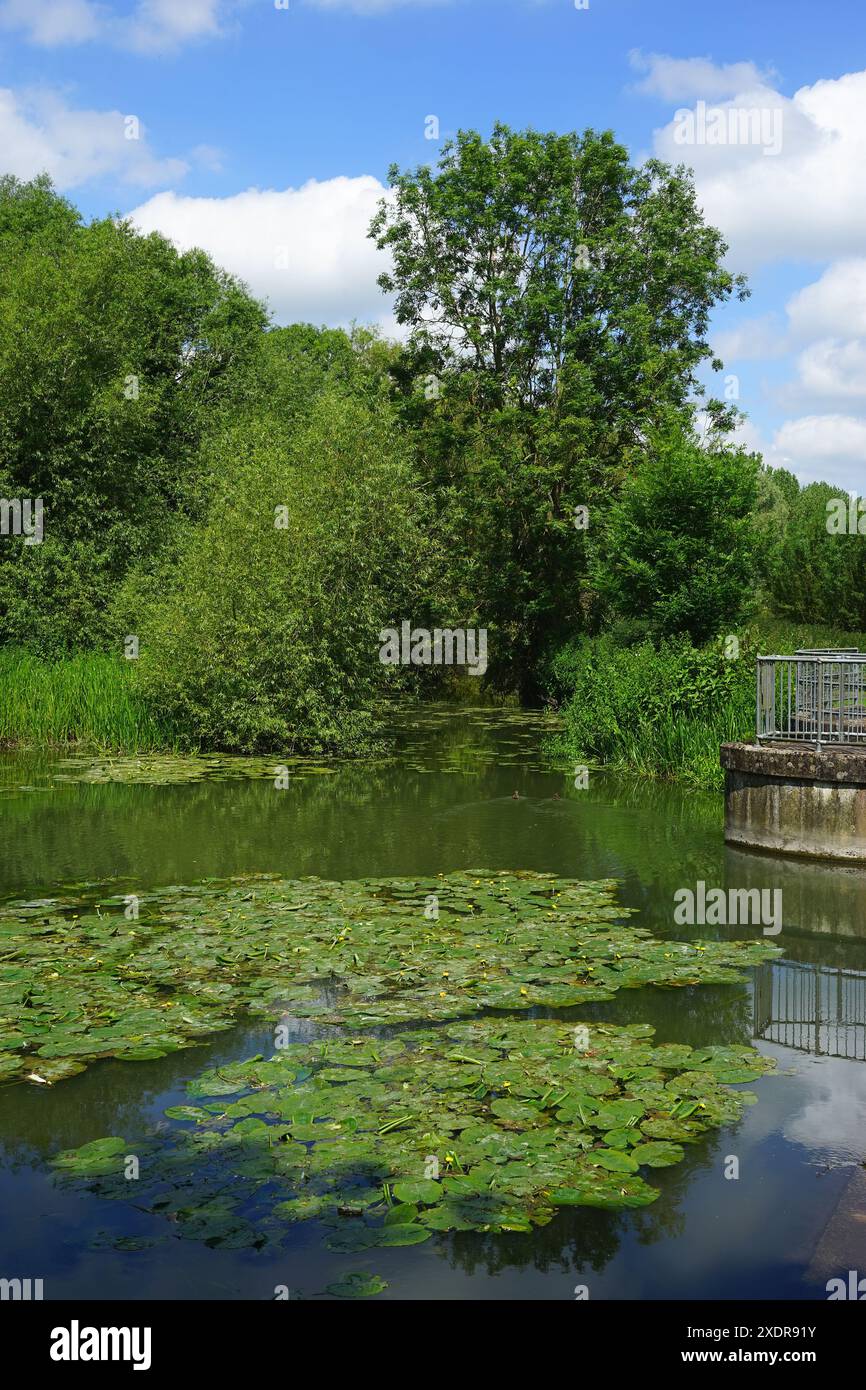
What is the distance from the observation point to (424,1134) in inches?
236

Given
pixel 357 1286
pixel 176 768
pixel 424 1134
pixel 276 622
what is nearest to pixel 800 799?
pixel 424 1134

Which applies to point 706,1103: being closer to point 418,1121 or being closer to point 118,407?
point 418,1121

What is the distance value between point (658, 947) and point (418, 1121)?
3946 millimetres

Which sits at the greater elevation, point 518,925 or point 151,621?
point 151,621

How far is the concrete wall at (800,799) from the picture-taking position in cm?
1322

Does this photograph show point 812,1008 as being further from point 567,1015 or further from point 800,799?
point 800,799

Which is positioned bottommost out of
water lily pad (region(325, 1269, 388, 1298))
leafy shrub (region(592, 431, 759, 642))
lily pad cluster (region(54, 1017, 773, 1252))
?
water lily pad (region(325, 1269, 388, 1298))

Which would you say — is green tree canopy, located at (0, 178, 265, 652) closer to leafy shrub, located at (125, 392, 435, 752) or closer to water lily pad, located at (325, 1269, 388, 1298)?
leafy shrub, located at (125, 392, 435, 752)

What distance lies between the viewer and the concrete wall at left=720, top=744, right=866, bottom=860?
13219 mm

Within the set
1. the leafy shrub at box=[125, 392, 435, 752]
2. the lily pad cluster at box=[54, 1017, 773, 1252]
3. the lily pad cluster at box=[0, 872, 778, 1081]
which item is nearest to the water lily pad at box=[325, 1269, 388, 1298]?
the lily pad cluster at box=[54, 1017, 773, 1252]

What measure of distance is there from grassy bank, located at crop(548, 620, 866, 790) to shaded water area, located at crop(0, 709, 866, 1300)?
259 cm

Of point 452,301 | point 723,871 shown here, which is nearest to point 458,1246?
point 723,871

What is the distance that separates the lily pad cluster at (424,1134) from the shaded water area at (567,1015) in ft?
0.39

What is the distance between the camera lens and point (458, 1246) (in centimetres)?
506
